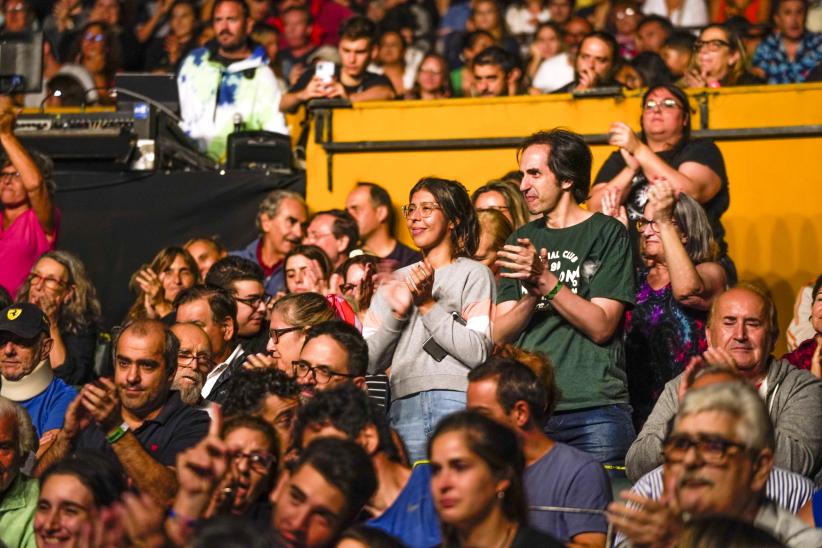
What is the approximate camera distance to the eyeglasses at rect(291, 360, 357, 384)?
18.1 ft

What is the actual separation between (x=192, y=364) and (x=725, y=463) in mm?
2894

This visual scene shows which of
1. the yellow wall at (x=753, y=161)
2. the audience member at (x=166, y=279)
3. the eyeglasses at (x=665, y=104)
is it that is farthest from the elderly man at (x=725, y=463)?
the audience member at (x=166, y=279)

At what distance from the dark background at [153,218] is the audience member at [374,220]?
868mm

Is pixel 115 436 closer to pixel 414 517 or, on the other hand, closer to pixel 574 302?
pixel 414 517

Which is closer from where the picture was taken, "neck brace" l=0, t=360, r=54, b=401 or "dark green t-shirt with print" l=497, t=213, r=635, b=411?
"dark green t-shirt with print" l=497, t=213, r=635, b=411

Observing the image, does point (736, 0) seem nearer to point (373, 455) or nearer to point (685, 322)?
point (685, 322)

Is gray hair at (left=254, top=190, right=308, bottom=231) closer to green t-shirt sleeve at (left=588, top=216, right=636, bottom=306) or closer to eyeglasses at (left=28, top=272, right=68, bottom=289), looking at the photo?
eyeglasses at (left=28, top=272, right=68, bottom=289)

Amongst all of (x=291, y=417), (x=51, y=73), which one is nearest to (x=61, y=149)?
(x=51, y=73)

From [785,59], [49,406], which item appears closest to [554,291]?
[49,406]

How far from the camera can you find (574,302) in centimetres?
559

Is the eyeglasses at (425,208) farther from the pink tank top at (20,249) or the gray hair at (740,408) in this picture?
the pink tank top at (20,249)

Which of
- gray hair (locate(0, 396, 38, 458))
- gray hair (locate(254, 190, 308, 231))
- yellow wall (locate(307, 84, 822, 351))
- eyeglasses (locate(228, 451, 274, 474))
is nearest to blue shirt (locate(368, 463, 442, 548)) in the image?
eyeglasses (locate(228, 451, 274, 474))

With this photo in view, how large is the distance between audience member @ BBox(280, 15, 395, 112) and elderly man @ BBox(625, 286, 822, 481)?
159 inches

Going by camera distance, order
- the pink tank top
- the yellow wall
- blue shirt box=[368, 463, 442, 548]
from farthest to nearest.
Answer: the pink tank top, the yellow wall, blue shirt box=[368, 463, 442, 548]
